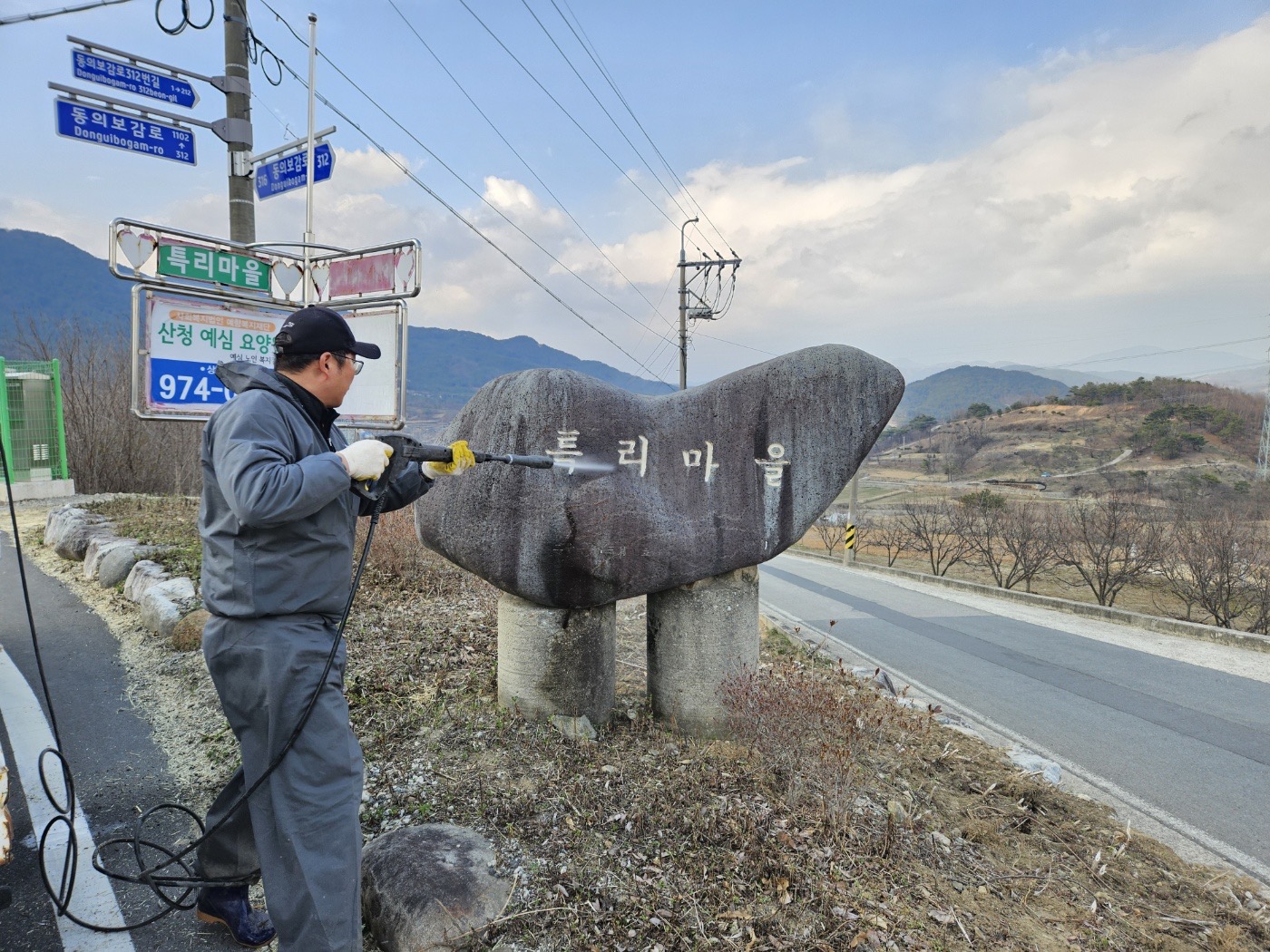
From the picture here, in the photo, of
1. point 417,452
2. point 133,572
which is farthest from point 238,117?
point 417,452

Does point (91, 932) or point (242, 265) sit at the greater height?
point (242, 265)

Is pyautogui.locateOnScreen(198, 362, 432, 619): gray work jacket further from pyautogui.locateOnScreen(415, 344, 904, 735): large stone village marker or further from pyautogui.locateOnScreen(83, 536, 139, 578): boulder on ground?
pyautogui.locateOnScreen(83, 536, 139, 578): boulder on ground

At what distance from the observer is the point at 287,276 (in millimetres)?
6508

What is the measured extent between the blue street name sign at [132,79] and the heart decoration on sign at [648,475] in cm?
542

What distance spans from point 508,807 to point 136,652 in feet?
13.8

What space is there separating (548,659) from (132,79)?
22.6 feet

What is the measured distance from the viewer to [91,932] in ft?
9.02

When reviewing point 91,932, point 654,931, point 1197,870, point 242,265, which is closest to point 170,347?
point 242,265

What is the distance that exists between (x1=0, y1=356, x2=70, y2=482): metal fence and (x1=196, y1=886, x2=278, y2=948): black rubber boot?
14600 mm

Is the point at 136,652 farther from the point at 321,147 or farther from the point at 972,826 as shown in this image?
the point at 972,826

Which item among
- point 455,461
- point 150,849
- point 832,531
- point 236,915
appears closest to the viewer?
point 236,915

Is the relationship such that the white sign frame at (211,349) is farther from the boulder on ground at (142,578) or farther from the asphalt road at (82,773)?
the asphalt road at (82,773)

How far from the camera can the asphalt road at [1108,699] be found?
17.9ft

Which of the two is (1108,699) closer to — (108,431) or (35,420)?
(108,431)
